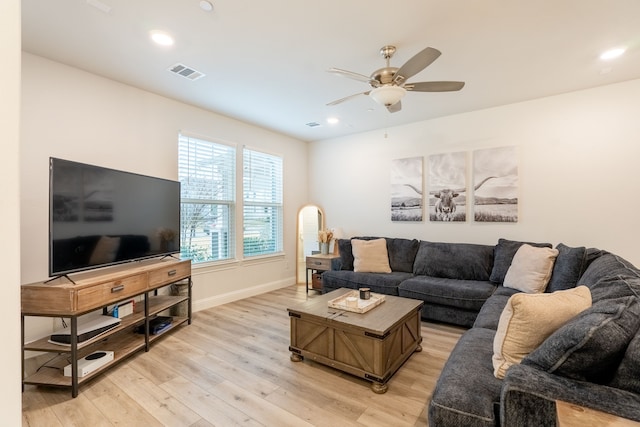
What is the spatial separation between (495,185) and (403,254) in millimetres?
1567

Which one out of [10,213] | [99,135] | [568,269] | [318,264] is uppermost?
[99,135]

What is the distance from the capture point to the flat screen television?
236 centimetres

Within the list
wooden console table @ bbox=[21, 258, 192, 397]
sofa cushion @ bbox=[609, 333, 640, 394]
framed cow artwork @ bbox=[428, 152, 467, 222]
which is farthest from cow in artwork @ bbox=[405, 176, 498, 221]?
wooden console table @ bbox=[21, 258, 192, 397]

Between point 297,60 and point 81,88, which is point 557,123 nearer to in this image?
point 297,60

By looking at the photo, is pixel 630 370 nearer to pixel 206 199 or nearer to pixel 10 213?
pixel 10 213

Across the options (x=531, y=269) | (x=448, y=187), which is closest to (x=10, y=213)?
(x=531, y=269)

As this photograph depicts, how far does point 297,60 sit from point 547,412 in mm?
3022

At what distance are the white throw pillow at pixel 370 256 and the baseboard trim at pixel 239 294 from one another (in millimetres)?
1594

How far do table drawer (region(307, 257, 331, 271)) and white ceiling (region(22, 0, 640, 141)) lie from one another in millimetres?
2525

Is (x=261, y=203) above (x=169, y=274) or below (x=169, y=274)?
above

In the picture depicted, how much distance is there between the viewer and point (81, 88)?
3.06 metres

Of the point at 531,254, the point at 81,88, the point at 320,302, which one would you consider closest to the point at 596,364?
the point at 320,302

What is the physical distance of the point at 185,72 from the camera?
123 inches

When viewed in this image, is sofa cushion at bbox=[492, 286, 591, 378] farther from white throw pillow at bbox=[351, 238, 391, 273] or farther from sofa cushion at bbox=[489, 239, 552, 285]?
white throw pillow at bbox=[351, 238, 391, 273]
